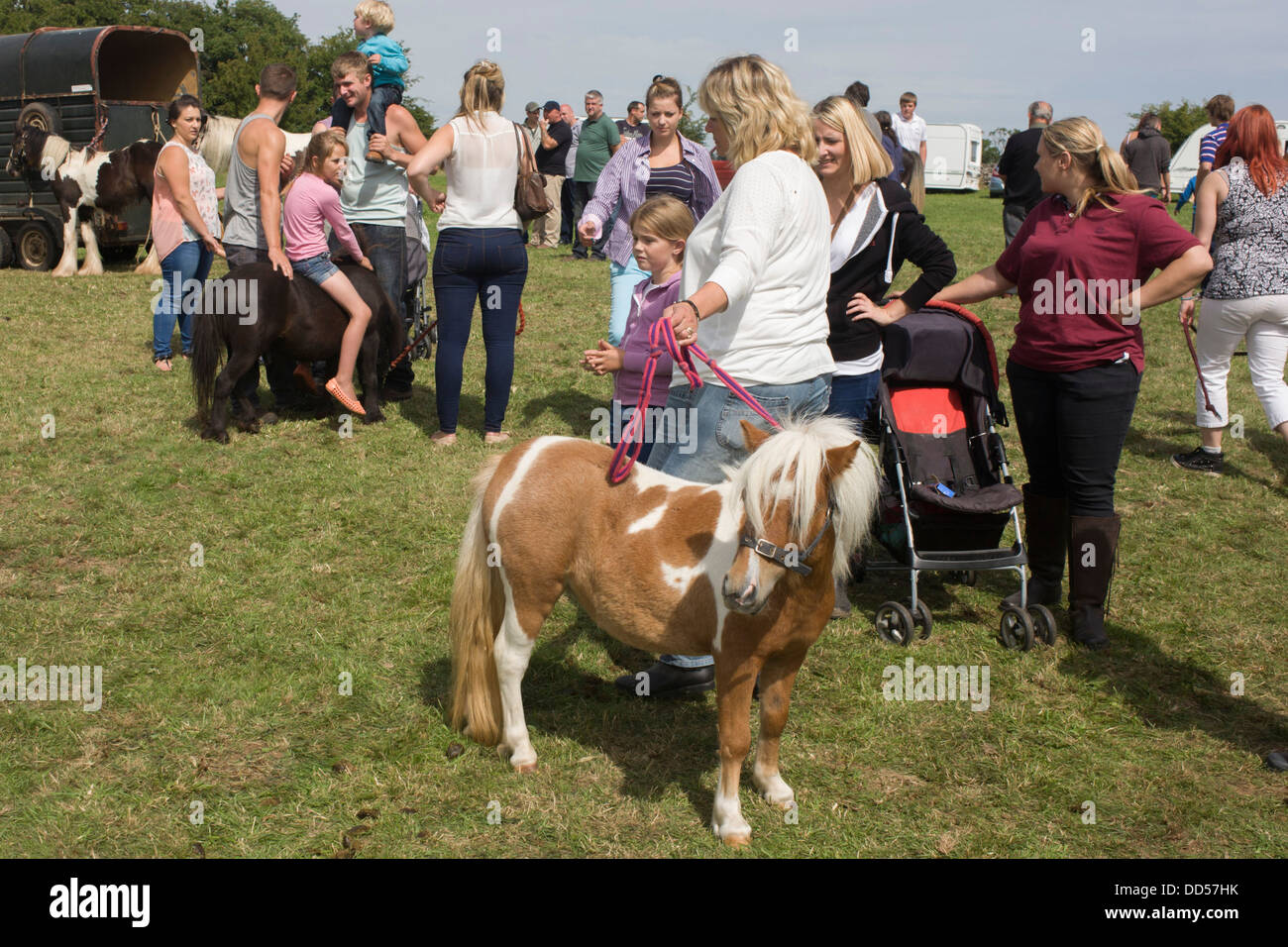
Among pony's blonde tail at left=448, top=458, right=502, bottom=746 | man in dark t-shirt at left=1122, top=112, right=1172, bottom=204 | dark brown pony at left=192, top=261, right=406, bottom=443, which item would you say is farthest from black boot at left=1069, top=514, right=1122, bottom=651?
man in dark t-shirt at left=1122, top=112, right=1172, bottom=204

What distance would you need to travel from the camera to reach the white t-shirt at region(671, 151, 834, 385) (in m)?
3.23

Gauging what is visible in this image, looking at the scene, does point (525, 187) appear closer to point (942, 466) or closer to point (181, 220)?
point (942, 466)

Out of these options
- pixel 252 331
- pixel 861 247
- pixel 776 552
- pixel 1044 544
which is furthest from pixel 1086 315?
pixel 252 331

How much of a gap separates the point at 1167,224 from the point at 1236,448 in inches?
169

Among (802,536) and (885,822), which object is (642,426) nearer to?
(802,536)

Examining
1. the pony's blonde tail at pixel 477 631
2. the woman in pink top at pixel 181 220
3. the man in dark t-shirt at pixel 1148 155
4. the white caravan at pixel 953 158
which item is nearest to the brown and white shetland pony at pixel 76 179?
the woman in pink top at pixel 181 220

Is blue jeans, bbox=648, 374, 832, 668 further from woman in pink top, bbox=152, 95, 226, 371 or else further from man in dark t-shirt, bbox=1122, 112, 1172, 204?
man in dark t-shirt, bbox=1122, 112, 1172, 204

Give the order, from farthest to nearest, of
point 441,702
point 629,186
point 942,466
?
point 629,186 < point 942,466 < point 441,702

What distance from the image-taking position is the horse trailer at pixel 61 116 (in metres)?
13.9

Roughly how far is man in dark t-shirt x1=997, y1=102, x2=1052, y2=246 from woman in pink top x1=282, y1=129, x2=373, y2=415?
744cm

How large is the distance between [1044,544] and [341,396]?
5051 millimetres

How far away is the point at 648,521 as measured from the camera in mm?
3404

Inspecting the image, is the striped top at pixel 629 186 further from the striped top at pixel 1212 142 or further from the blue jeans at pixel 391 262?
the striped top at pixel 1212 142

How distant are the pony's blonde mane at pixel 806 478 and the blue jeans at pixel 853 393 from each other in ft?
5.95
